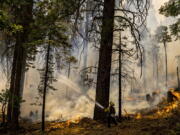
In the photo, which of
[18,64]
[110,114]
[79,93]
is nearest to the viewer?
[110,114]

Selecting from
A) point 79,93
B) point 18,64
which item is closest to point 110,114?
point 18,64

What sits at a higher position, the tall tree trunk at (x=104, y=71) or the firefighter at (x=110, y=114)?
the tall tree trunk at (x=104, y=71)

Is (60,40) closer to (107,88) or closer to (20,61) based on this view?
(20,61)

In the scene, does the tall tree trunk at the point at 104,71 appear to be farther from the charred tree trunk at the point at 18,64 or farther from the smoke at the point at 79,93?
the smoke at the point at 79,93

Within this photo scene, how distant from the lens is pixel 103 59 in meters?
6.29

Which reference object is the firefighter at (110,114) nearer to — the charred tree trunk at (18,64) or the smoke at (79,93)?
the charred tree trunk at (18,64)

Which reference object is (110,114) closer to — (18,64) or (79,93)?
(18,64)

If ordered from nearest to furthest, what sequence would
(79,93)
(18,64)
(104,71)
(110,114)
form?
(110,114) < (104,71) < (18,64) < (79,93)

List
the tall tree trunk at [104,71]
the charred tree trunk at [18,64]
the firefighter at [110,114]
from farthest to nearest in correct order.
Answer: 1. the charred tree trunk at [18,64]
2. the tall tree trunk at [104,71]
3. the firefighter at [110,114]

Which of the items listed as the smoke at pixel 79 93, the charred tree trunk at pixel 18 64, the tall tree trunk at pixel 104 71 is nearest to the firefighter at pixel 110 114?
the tall tree trunk at pixel 104 71

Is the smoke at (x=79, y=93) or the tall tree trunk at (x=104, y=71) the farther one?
the smoke at (x=79, y=93)

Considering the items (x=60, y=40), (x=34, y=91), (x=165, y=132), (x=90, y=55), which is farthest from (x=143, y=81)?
(x=165, y=132)

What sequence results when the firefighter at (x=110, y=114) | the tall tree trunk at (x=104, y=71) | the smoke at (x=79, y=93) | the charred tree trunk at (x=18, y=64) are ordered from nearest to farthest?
the firefighter at (x=110, y=114)
the tall tree trunk at (x=104, y=71)
the charred tree trunk at (x=18, y=64)
the smoke at (x=79, y=93)

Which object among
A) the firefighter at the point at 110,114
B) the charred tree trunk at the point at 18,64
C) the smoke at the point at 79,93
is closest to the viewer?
the firefighter at the point at 110,114
